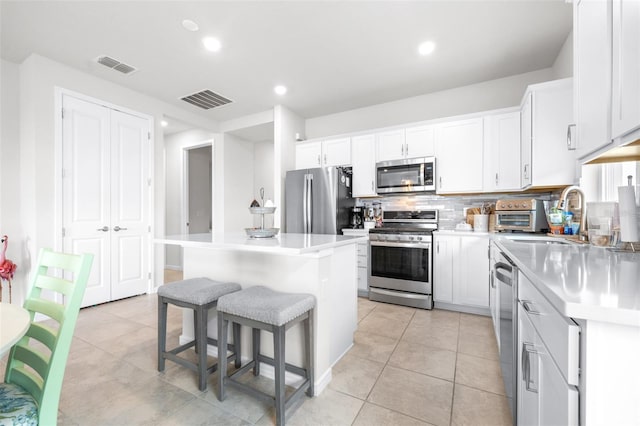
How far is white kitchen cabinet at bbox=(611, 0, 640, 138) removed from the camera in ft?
3.04

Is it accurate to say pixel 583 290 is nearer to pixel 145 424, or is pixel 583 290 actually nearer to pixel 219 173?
pixel 145 424

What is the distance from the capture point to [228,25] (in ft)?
8.36

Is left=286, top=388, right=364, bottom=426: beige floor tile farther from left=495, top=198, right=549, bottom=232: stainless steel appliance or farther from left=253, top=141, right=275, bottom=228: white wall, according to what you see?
left=253, top=141, right=275, bottom=228: white wall

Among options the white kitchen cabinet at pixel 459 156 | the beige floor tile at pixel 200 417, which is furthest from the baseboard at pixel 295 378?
the white kitchen cabinet at pixel 459 156

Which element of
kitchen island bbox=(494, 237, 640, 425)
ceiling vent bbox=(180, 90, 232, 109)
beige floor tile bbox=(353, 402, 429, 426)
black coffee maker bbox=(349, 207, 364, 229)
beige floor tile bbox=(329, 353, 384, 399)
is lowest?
beige floor tile bbox=(329, 353, 384, 399)

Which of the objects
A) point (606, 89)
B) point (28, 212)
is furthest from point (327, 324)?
point (28, 212)

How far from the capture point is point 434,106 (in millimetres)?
3947

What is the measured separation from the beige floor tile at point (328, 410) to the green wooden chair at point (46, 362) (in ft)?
3.46

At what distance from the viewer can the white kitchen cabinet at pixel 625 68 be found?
0.93m

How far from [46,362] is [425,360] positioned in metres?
2.20

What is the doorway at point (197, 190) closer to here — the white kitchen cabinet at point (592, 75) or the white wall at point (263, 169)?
the white wall at point (263, 169)

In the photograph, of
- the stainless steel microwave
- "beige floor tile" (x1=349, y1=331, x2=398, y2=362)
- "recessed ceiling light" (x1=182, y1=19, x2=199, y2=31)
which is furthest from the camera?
the stainless steel microwave

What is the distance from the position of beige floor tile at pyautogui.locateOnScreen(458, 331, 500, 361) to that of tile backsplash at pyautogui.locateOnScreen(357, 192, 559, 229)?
1.57m

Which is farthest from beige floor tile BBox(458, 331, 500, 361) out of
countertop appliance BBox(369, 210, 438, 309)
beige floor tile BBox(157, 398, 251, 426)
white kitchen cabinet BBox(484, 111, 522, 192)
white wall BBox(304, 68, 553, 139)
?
white wall BBox(304, 68, 553, 139)
